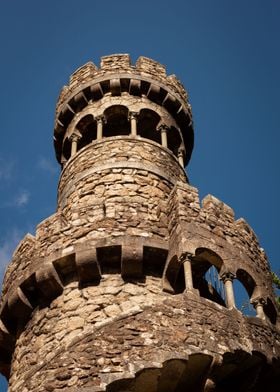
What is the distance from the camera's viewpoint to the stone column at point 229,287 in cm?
1183

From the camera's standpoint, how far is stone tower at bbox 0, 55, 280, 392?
10195 mm

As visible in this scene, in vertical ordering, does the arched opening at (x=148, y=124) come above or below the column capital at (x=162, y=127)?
above

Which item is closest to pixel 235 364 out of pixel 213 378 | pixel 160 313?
pixel 213 378

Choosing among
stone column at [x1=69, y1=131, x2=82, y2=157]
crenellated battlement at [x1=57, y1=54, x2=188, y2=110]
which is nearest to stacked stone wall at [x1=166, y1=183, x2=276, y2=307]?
stone column at [x1=69, y1=131, x2=82, y2=157]

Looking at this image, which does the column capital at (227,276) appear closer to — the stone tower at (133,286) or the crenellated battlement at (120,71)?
the stone tower at (133,286)

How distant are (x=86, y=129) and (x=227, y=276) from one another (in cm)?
705

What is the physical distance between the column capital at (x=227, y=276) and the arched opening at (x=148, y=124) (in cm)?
624

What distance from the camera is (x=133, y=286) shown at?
12445 millimetres

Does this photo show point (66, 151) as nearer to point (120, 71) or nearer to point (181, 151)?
point (120, 71)

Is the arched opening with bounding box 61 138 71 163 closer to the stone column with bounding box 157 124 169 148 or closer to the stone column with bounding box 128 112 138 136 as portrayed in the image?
the stone column with bounding box 128 112 138 136

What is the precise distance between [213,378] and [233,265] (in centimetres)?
252

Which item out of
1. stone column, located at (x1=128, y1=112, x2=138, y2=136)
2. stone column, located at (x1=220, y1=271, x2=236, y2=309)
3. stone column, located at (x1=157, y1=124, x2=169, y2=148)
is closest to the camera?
stone column, located at (x1=220, y1=271, x2=236, y2=309)

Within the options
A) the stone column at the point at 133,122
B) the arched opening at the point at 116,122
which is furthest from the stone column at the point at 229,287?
the arched opening at the point at 116,122

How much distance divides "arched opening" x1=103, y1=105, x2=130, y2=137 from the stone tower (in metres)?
0.07
